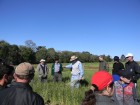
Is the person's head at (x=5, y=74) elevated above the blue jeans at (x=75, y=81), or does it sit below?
above

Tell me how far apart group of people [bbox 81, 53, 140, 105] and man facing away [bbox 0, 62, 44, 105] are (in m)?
0.72

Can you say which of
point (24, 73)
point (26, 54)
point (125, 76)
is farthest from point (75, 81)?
point (26, 54)

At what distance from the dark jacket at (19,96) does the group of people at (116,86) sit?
71 centimetres

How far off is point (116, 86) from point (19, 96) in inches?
205

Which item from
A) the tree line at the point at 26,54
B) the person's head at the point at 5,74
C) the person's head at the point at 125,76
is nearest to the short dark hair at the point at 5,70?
the person's head at the point at 5,74

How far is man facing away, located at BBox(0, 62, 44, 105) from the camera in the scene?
4.02 m

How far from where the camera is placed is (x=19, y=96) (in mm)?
4035

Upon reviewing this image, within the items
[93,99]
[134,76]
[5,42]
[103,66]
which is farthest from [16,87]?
[5,42]

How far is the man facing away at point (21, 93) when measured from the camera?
4.02 metres

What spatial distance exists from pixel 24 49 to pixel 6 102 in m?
72.3

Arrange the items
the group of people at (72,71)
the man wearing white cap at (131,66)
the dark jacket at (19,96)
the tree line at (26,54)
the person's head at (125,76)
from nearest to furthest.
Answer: the dark jacket at (19,96), the person's head at (125,76), the man wearing white cap at (131,66), the group of people at (72,71), the tree line at (26,54)

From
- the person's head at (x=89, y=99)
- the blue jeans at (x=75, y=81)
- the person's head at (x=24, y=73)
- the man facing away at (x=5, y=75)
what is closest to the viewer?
the person's head at (x=89, y=99)

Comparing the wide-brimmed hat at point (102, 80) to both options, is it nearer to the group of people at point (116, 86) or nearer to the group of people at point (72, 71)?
the group of people at point (116, 86)

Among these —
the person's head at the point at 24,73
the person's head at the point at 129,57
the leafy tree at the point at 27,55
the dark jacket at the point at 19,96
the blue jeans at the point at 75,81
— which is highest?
the leafy tree at the point at 27,55
